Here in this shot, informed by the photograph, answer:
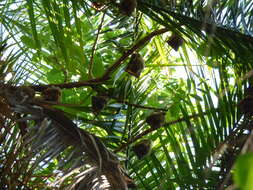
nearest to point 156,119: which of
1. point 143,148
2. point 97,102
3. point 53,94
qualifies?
point 143,148

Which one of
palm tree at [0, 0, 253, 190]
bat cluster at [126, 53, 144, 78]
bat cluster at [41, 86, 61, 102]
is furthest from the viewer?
bat cluster at [126, 53, 144, 78]

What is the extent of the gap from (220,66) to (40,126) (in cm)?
89

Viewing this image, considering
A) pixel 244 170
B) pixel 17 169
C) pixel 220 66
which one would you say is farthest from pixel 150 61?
pixel 244 170

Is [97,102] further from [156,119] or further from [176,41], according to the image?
[176,41]

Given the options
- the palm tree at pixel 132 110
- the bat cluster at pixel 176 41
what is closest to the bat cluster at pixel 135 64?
the palm tree at pixel 132 110

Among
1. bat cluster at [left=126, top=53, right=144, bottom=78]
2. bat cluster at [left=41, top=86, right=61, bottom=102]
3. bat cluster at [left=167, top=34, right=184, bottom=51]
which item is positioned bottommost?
bat cluster at [left=41, top=86, right=61, bottom=102]

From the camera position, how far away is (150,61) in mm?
2217

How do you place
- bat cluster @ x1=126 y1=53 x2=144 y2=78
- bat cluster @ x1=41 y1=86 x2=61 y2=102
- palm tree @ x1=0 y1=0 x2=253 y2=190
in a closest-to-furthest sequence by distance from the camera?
1. palm tree @ x1=0 y1=0 x2=253 y2=190
2. bat cluster @ x1=41 y1=86 x2=61 y2=102
3. bat cluster @ x1=126 y1=53 x2=144 y2=78

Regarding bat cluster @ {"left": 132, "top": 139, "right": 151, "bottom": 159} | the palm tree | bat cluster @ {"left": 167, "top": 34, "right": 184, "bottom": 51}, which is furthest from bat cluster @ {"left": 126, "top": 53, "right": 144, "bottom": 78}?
bat cluster @ {"left": 132, "top": 139, "right": 151, "bottom": 159}

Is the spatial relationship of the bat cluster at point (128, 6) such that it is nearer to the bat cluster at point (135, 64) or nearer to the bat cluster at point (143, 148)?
the bat cluster at point (135, 64)

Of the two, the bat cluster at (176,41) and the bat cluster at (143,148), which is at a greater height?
the bat cluster at (176,41)

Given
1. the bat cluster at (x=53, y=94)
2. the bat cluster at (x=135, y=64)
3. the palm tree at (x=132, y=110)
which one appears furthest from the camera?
the bat cluster at (x=135, y=64)

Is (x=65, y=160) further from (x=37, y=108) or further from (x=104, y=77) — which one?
(x=104, y=77)

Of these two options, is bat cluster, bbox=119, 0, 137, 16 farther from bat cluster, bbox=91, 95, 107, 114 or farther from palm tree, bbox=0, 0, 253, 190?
bat cluster, bbox=91, 95, 107, 114
